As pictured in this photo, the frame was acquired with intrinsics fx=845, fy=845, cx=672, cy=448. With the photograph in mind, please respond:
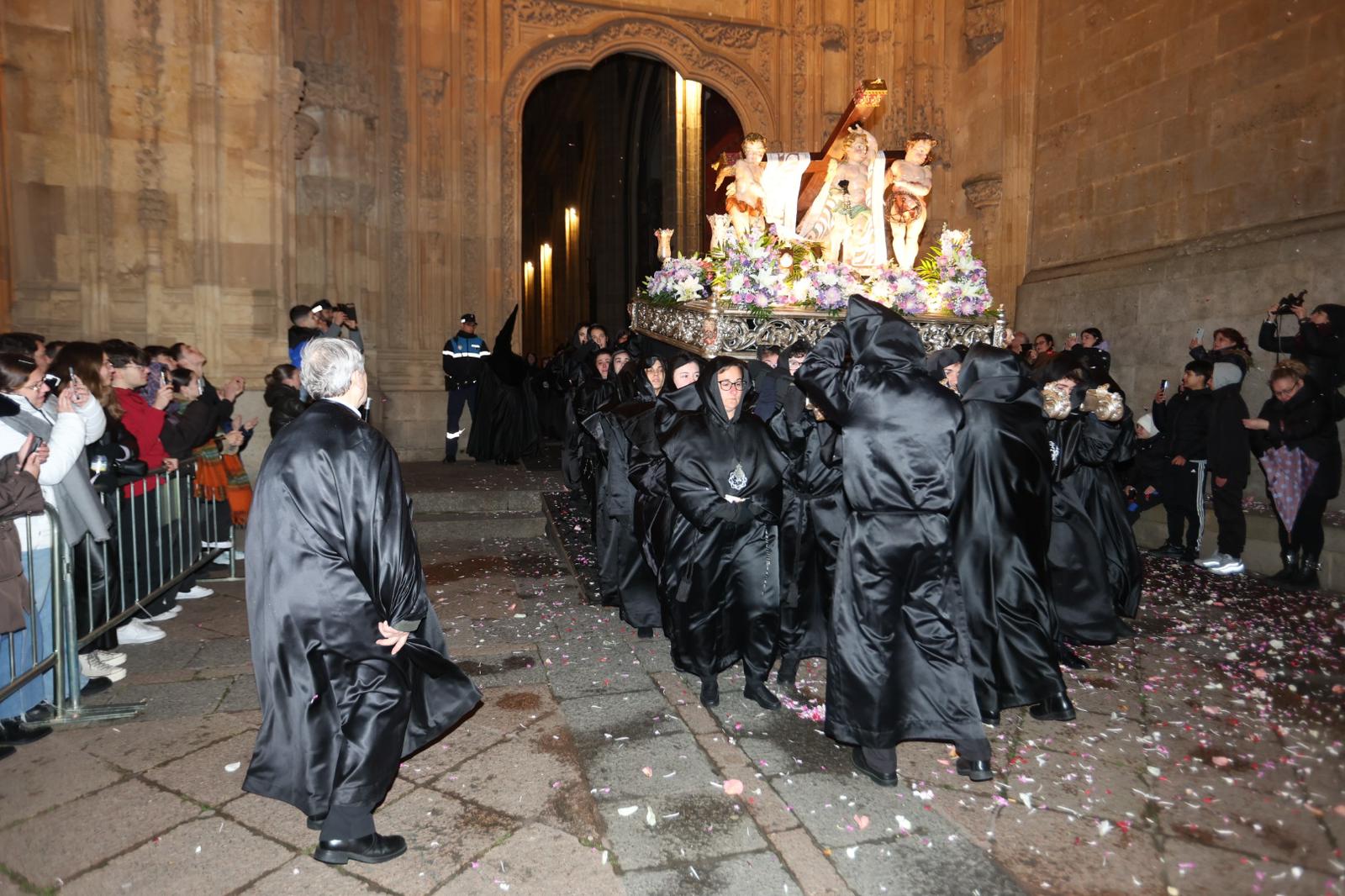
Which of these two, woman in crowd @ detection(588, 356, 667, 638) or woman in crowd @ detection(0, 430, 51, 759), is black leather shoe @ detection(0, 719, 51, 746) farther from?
woman in crowd @ detection(588, 356, 667, 638)

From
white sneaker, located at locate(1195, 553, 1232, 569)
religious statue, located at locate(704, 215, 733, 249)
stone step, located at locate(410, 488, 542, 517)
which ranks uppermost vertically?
religious statue, located at locate(704, 215, 733, 249)

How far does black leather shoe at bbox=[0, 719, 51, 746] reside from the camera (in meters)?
4.02

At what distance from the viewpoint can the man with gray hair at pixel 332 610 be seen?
2936mm

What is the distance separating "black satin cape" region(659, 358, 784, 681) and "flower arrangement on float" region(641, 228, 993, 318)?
112 inches

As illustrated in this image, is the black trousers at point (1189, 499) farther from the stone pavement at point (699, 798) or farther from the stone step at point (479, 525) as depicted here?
the stone step at point (479, 525)

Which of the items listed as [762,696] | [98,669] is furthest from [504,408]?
[762,696]

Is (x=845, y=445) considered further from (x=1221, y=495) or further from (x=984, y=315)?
(x=1221, y=495)

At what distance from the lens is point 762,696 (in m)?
4.55

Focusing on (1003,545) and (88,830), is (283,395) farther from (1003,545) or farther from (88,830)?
(1003,545)

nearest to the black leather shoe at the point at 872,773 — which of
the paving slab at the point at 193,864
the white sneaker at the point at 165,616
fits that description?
the paving slab at the point at 193,864

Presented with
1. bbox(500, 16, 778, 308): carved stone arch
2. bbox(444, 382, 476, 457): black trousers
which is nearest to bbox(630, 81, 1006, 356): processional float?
bbox(444, 382, 476, 457): black trousers

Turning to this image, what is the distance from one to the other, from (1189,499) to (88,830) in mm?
8793

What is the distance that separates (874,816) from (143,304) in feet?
28.8

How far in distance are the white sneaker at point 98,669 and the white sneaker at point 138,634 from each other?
541mm
